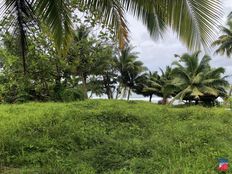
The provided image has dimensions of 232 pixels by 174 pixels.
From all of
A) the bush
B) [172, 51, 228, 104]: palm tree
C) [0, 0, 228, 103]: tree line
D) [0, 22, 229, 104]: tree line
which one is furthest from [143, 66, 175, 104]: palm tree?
the bush

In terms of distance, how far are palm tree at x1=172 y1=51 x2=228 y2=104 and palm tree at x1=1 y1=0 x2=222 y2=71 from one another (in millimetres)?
18920

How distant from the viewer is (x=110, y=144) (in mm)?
7207

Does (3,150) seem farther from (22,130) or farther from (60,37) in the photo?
(60,37)

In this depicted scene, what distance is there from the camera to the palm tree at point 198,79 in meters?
24.5

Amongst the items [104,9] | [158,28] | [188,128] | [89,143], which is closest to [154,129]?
[188,128]

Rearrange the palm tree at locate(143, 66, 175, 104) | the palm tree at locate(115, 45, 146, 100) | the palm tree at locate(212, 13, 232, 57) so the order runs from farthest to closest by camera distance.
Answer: the palm tree at locate(143, 66, 175, 104)
the palm tree at locate(115, 45, 146, 100)
the palm tree at locate(212, 13, 232, 57)

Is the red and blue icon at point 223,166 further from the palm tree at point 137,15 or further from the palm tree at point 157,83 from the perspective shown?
the palm tree at point 157,83

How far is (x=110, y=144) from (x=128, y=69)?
2813 centimetres

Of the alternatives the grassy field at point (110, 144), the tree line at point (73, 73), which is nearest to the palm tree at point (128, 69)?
the tree line at point (73, 73)

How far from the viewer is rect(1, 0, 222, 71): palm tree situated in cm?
482

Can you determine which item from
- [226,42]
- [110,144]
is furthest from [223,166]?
[226,42]

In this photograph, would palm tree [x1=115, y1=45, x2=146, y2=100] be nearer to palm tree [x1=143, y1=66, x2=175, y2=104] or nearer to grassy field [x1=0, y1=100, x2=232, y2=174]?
palm tree [x1=143, y1=66, x2=175, y2=104]

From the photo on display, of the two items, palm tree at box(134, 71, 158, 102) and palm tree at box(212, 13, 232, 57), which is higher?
palm tree at box(212, 13, 232, 57)

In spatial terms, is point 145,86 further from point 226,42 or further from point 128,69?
point 226,42
